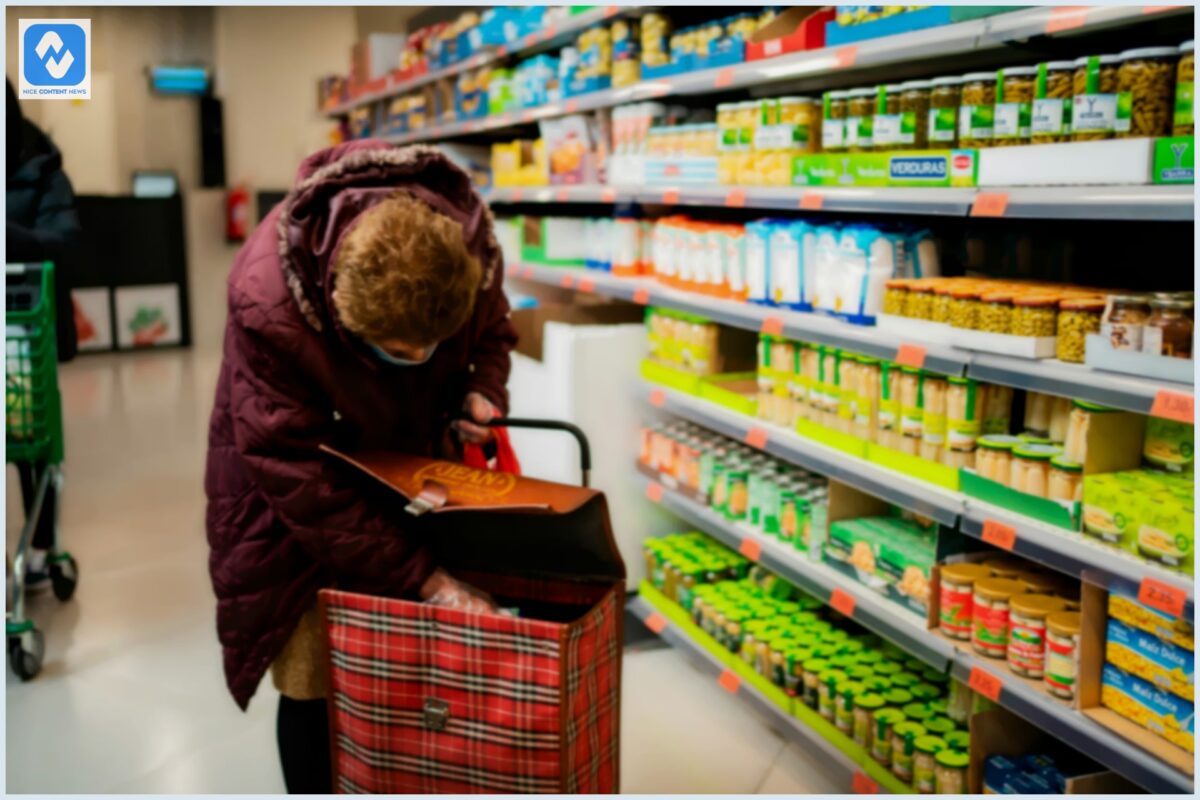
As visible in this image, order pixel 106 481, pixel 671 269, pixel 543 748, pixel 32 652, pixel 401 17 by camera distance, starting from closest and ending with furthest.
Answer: pixel 543 748
pixel 32 652
pixel 671 269
pixel 106 481
pixel 401 17

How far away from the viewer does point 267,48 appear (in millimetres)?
10812

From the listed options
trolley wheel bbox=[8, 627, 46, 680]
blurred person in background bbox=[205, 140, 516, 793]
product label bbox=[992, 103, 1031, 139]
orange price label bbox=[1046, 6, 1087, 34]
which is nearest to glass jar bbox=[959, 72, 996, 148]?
product label bbox=[992, 103, 1031, 139]

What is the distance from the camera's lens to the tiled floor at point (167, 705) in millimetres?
2977

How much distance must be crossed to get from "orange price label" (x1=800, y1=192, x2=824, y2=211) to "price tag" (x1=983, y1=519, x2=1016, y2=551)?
0.89 m

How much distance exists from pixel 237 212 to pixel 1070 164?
9.68 m

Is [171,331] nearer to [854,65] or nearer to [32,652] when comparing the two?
[32,652]

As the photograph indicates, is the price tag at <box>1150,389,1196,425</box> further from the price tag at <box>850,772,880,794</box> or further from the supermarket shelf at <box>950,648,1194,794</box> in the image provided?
the price tag at <box>850,772,880,794</box>

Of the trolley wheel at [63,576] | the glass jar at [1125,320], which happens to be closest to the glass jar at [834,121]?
the glass jar at [1125,320]

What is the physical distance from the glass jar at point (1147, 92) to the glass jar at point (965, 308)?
17.5 inches

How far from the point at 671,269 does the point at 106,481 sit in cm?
352

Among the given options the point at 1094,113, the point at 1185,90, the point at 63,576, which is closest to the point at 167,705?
the point at 63,576

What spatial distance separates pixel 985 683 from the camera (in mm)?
2408

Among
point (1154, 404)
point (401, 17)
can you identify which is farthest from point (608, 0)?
point (401, 17)

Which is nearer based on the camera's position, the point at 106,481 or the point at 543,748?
the point at 543,748
